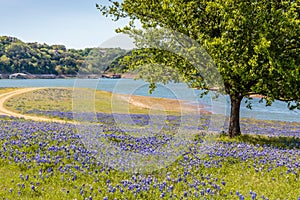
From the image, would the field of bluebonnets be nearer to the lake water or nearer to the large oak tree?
Answer: the large oak tree

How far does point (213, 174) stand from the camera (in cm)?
934

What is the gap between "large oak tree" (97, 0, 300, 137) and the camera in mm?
13930

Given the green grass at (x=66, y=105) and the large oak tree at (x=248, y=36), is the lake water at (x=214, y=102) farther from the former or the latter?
the large oak tree at (x=248, y=36)

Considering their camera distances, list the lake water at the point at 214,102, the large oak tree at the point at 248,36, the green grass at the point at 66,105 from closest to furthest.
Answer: the large oak tree at the point at 248,36
the lake water at the point at 214,102
the green grass at the point at 66,105

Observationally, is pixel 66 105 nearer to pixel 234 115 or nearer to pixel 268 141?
pixel 234 115

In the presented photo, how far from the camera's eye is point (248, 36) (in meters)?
14.4

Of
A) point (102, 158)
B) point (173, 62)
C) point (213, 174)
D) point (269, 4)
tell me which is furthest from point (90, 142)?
point (269, 4)

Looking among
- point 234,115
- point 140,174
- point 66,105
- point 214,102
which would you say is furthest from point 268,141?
point 214,102

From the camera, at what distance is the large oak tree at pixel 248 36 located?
45.7 feet

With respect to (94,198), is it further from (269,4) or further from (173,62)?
(269,4)

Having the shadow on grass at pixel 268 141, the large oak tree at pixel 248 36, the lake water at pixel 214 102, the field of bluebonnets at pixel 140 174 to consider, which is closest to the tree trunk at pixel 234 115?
the shadow on grass at pixel 268 141

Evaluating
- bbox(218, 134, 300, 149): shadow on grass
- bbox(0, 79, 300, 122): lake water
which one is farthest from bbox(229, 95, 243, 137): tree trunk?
bbox(0, 79, 300, 122): lake water

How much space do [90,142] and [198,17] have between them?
8.29 m

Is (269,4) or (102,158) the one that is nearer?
(102,158)
